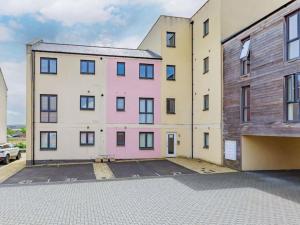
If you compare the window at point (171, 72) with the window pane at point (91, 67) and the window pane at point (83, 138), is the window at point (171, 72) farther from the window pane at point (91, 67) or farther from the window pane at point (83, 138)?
the window pane at point (83, 138)

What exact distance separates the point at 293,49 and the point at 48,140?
50.4ft

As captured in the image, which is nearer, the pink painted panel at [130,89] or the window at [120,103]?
the pink painted panel at [130,89]

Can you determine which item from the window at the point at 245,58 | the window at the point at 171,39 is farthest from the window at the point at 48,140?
the window at the point at 245,58

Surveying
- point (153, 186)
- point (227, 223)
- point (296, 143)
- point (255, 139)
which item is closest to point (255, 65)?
point (255, 139)

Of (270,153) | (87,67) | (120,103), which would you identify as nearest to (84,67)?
(87,67)

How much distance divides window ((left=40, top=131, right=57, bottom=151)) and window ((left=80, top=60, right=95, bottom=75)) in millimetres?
4673

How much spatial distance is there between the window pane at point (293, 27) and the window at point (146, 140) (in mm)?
11936

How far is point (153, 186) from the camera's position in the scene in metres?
11.7

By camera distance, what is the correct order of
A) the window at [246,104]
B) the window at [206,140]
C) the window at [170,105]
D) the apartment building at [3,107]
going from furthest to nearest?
the apartment building at [3,107], the window at [170,105], the window at [206,140], the window at [246,104]

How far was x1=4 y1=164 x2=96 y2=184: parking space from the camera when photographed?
1341 centimetres

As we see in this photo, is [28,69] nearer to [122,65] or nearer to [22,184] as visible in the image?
[122,65]

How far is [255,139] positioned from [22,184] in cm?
1159

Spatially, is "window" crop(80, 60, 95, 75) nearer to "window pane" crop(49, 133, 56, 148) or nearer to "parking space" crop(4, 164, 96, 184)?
"window pane" crop(49, 133, 56, 148)

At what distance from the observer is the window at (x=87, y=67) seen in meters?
20.0
